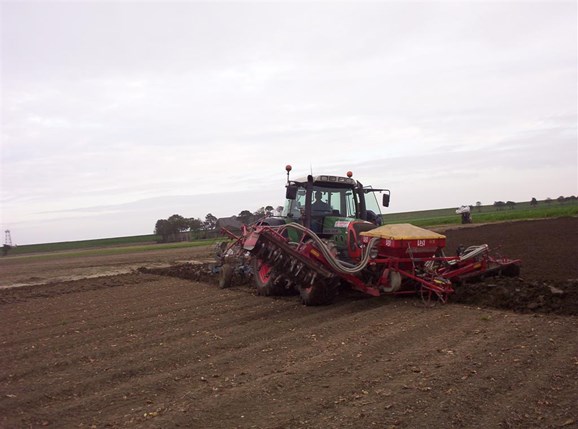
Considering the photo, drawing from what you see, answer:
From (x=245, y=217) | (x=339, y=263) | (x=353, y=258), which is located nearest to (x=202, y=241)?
(x=245, y=217)

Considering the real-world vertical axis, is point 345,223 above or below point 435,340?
above

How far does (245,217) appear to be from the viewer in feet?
39.7

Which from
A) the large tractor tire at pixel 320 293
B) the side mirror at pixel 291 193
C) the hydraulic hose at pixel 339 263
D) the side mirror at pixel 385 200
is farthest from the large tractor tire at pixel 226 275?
the side mirror at pixel 385 200

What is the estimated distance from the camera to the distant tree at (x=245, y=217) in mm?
11967

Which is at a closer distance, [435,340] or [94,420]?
[94,420]

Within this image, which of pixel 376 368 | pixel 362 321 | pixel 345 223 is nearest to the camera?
pixel 376 368

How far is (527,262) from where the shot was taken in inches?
466

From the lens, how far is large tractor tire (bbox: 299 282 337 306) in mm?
7547

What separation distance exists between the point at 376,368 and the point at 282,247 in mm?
3416

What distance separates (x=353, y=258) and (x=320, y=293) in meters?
0.92

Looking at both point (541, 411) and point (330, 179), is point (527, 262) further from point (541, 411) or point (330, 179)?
point (541, 411)

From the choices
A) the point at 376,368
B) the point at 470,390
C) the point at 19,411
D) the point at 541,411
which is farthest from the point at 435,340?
the point at 19,411

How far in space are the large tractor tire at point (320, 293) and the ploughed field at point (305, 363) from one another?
15 cm

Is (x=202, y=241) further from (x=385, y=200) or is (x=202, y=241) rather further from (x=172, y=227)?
(x=385, y=200)
